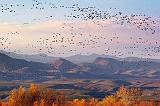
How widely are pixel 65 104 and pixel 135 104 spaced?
3839 centimetres

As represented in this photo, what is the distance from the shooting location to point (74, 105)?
177875mm

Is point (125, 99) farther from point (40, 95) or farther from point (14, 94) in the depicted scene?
point (14, 94)

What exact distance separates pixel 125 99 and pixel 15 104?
193 ft

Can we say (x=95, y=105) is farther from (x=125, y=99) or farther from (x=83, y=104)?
(x=125, y=99)

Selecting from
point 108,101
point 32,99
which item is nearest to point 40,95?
point 32,99

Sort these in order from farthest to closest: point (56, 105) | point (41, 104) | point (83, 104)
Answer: point (83, 104), point (56, 105), point (41, 104)

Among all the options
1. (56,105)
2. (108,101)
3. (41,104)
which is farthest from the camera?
(108,101)

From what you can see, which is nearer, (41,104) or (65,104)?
(41,104)

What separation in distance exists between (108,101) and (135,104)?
52.4 ft

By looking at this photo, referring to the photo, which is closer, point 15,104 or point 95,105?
point 15,104

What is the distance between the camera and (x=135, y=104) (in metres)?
192

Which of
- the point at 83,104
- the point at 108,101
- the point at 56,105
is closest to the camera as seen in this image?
the point at 56,105

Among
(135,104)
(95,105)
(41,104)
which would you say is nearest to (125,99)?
(135,104)

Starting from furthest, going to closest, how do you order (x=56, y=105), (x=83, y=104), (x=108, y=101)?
(x=108, y=101), (x=83, y=104), (x=56, y=105)
